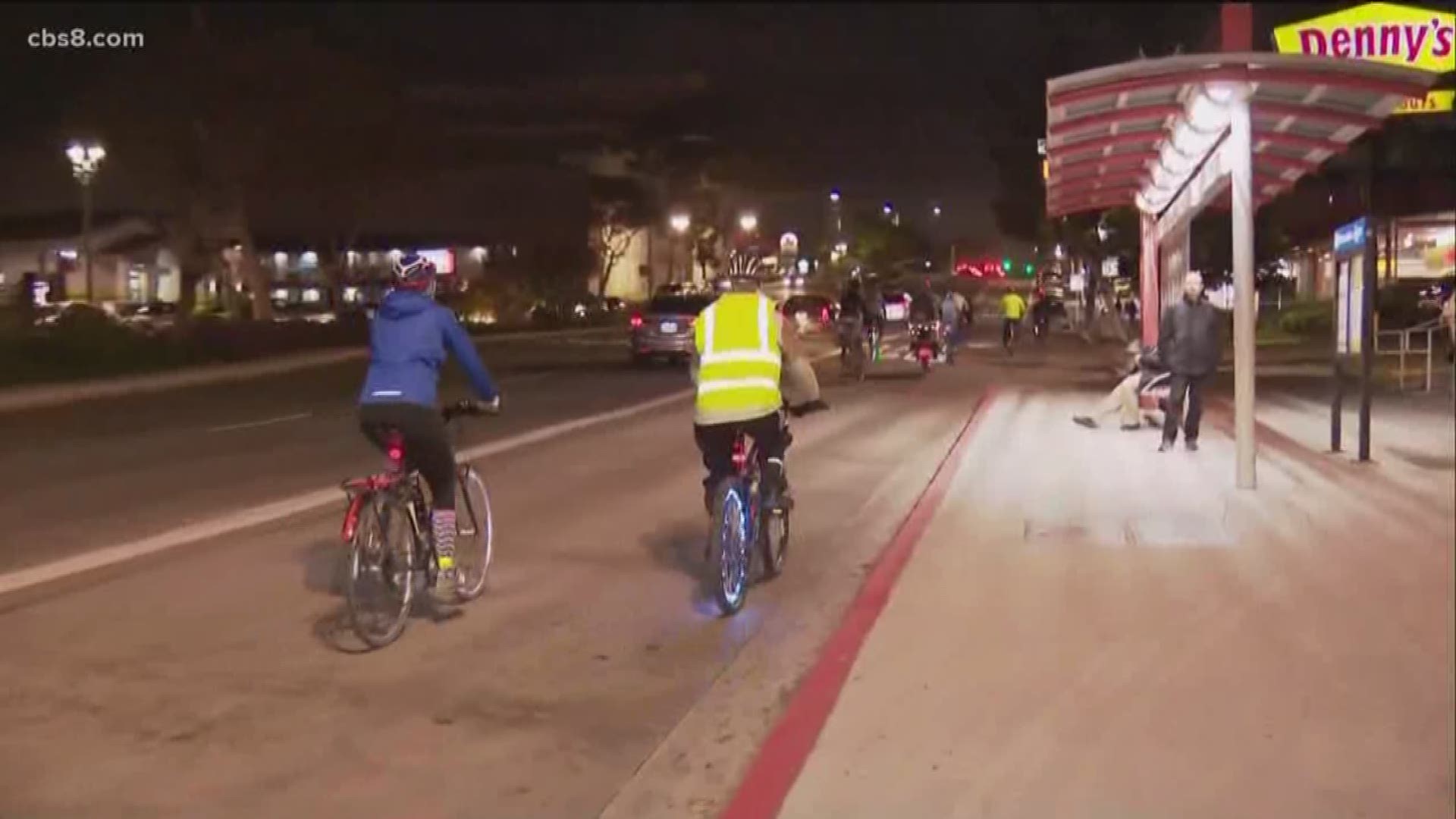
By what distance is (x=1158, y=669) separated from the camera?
7.32 meters

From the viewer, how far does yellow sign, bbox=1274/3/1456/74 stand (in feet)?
74.1

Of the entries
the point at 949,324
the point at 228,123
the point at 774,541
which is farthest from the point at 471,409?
the point at 228,123

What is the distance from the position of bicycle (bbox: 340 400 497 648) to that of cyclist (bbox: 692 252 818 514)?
47.2 inches

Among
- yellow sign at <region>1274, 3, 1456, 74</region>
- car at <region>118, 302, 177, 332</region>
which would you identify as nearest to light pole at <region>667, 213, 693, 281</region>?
car at <region>118, 302, 177, 332</region>

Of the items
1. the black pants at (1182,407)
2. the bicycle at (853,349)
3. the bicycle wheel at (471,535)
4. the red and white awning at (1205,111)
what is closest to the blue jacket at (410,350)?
the bicycle wheel at (471,535)

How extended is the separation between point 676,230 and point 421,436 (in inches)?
2761

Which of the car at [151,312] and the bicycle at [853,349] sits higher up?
the car at [151,312]

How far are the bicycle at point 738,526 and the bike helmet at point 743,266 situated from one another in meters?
0.81

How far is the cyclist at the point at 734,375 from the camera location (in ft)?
28.7

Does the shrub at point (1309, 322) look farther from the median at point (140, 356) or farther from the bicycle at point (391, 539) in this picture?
the bicycle at point (391, 539)

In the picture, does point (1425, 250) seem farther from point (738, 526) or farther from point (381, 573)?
point (381, 573)

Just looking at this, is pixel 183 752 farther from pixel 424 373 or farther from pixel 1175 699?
pixel 1175 699

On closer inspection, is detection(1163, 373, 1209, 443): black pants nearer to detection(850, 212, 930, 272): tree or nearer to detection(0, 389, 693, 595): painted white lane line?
detection(0, 389, 693, 595): painted white lane line

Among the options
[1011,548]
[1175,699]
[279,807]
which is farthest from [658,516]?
[279,807]
